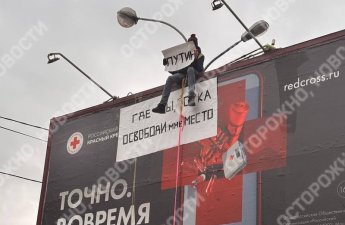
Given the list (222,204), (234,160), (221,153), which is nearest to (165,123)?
(221,153)

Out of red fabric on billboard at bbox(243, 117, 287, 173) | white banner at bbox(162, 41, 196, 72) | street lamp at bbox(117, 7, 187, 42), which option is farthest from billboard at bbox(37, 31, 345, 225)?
street lamp at bbox(117, 7, 187, 42)

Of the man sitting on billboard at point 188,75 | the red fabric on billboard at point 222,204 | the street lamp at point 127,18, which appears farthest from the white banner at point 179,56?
the red fabric on billboard at point 222,204

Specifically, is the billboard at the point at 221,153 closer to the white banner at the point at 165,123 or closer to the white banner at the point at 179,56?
the white banner at the point at 165,123

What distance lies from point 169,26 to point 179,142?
2.49m

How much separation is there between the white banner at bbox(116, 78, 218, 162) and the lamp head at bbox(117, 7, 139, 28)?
5.29 ft

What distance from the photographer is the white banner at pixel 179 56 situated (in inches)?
492

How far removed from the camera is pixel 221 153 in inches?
447

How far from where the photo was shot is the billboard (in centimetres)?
1004

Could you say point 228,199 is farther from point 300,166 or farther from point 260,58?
point 260,58

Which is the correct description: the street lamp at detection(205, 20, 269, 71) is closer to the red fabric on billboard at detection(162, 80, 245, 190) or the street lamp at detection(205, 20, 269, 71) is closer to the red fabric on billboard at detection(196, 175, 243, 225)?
the red fabric on billboard at detection(162, 80, 245, 190)

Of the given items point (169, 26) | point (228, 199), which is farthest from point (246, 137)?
point (169, 26)

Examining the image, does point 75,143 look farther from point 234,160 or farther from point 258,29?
point 258,29

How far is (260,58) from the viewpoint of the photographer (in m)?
11.4

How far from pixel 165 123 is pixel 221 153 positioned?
5.36 ft
